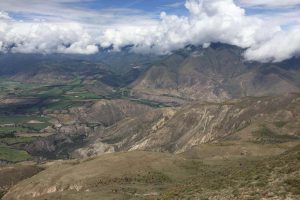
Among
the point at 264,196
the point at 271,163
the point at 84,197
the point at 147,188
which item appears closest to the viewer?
→ the point at 264,196

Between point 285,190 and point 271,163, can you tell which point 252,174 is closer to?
point 271,163

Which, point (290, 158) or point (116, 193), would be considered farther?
point (116, 193)

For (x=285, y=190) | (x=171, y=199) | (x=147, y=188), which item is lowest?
(x=147, y=188)

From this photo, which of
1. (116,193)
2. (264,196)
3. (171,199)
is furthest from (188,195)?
(116,193)

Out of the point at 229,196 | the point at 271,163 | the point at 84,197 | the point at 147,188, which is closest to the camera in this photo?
the point at 229,196

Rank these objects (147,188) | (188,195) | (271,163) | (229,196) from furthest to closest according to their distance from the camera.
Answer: (147,188) < (271,163) < (188,195) < (229,196)

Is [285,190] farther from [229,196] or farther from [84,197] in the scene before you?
[84,197]

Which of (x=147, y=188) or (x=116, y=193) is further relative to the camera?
(x=147, y=188)

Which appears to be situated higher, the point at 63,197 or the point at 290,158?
the point at 290,158

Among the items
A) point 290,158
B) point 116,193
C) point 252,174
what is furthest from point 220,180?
point 116,193
